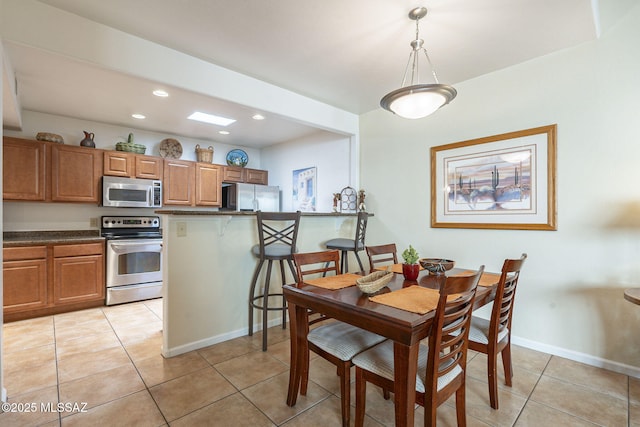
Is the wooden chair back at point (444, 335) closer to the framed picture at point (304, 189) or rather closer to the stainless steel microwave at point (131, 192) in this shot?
the framed picture at point (304, 189)

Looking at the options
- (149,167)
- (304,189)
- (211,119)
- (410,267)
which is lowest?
(410,267)

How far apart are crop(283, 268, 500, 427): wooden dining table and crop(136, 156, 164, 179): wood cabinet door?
11.6 feet

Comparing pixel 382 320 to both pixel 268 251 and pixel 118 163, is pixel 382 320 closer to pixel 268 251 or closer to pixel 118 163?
pixel 268 251

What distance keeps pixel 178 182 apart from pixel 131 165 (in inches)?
25.5

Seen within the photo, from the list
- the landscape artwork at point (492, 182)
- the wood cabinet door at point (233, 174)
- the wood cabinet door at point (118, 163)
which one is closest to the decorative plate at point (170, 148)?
the wood cabinet door at point (118, 163)

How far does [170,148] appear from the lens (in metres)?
4.73

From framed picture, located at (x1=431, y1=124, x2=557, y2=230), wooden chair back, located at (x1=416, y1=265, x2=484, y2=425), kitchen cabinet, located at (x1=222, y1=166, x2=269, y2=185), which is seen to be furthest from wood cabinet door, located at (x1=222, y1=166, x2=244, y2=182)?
wooden chair back, located at (x1=416, y1=265, x2=484, y2=425)

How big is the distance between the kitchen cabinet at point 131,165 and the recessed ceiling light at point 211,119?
3.14ft

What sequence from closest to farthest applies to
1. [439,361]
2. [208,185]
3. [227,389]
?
[439,361]
[227,389]
[208,185]

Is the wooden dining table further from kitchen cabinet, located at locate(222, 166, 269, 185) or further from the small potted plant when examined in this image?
kitchen cabinet, located at locate(222, 166, 269, 185)

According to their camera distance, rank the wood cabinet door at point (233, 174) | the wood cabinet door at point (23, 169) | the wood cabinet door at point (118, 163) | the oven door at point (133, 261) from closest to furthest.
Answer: the wood cabinet door at point (23, 169)
the oven door at point (133, 261)
the wood cabinet door at point (118, 163)
the wood cabinet door at point (233, 174)

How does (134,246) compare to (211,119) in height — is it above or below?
below

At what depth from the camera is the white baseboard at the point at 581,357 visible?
220 centimetres

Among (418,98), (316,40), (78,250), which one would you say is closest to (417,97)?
(418,98)
